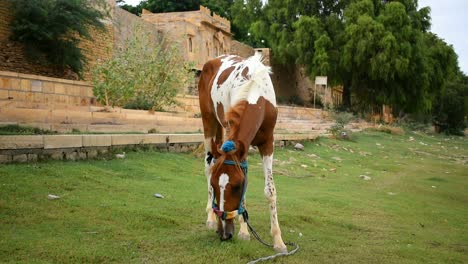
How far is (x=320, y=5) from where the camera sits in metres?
33.9

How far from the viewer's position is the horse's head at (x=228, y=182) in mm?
3627

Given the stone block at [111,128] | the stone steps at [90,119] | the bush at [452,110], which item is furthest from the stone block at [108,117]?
the bush at [452,110]

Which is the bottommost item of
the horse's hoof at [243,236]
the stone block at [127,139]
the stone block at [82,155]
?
the horse's hoof at [243,236]

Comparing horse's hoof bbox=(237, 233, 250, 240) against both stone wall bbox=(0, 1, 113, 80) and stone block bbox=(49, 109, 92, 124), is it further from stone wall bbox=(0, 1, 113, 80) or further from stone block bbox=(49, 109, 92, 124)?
stone wall bbox=(0, 1, 113, 80)

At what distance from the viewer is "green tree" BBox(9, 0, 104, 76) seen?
1438cm

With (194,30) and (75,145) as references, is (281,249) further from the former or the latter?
(194,30)

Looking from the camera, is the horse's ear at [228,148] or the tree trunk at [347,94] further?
the tree trunk at [347,94]

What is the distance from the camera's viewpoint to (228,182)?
11.9 feet

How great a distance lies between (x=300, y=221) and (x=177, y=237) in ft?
5.86

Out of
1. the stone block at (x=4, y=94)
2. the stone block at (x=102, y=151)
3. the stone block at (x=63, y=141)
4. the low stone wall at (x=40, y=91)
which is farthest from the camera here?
the low stone wall at (x=40, y=91)

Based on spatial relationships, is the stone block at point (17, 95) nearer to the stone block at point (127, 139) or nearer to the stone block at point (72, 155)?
the stone block at point (127, 139)

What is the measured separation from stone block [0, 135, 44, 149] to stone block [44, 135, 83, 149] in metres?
0.10

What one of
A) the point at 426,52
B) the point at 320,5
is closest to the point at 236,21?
the point at 320,5

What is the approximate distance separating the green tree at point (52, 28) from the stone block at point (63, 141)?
8511 millimetres
